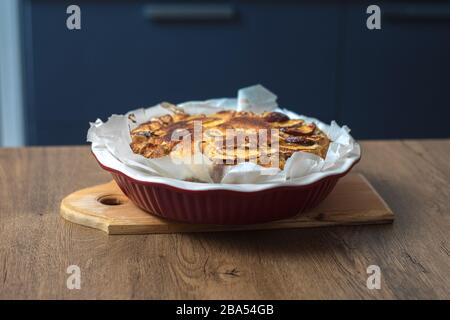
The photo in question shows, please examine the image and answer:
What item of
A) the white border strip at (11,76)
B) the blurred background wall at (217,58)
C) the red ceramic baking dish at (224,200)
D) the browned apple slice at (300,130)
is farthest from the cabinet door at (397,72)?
the red ceramic baking dish at (224,200)

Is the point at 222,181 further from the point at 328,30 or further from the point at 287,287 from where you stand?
the point at 328,30

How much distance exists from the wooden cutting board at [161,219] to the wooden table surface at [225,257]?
1 centimetres

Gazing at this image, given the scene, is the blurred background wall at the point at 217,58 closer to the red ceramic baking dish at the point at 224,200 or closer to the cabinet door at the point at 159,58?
the cabinet door at the point at 159,58

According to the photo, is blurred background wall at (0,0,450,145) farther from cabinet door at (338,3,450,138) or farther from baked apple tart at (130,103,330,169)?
baked apple tart at (130,103,330,169)

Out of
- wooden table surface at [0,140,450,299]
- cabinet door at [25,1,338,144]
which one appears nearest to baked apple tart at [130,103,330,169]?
wooden table surface at [0,140,450,299]

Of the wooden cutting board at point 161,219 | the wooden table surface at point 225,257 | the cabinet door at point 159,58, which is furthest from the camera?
the cabinet door at point 159,58

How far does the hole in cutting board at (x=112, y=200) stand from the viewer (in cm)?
104

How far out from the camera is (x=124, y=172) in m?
0.92

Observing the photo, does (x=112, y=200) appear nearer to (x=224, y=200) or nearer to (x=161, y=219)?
(x=161, y=219)

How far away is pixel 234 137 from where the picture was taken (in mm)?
993

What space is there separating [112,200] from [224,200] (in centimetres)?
23

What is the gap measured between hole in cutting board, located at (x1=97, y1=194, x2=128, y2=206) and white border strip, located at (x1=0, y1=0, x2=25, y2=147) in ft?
3.76

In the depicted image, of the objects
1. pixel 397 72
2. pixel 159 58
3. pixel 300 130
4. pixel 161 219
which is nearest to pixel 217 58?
pixel 159 58
